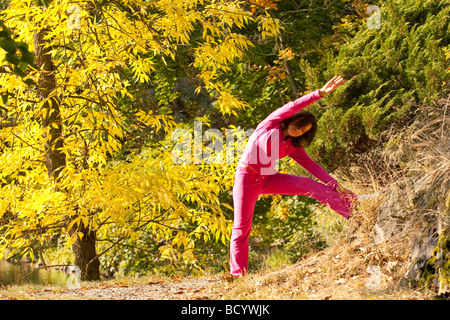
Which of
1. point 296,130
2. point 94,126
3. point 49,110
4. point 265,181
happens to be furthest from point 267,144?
point 49,110

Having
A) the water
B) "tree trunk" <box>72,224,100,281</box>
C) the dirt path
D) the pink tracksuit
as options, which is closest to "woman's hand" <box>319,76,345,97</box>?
the pink tracksuit

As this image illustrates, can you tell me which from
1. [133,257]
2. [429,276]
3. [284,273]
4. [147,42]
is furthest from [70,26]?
[133,257]

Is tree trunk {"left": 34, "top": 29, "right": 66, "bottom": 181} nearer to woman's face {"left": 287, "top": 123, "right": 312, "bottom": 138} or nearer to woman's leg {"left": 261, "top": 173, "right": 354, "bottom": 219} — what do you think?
woman's leg {"left": 261, "top": 173, "right": 354, "bottom": 219}

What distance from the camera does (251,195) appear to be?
421cm

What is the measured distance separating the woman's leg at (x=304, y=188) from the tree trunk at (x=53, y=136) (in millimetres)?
2013

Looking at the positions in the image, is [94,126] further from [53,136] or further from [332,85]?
[332,85]

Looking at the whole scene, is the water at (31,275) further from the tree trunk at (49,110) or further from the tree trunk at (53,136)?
the tree trunk at (49,110)

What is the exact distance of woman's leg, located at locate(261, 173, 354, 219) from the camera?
4312 millimetres

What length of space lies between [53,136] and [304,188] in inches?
113

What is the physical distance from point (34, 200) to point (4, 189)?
0.47m

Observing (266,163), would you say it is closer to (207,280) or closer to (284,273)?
(284,273)

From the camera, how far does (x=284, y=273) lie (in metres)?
4.27

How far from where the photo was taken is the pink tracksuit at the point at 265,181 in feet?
13.3

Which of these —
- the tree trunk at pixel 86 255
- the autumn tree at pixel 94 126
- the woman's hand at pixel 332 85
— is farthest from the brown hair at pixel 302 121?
the tree trunk at pixel 86 255
